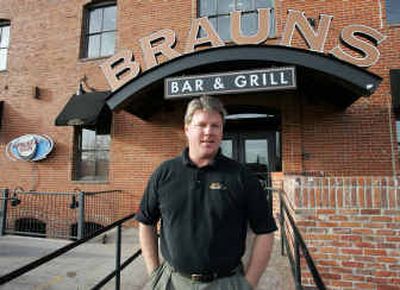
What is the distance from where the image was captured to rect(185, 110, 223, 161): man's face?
5.45ft

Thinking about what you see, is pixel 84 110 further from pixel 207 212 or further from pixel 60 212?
pixel 207 212

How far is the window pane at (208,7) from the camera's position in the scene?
8.16 meters

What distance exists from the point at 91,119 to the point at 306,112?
17.3ft

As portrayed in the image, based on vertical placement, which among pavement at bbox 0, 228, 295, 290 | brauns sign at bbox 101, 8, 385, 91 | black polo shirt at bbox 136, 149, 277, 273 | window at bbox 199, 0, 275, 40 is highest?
window at bbox 199, 0, 275, 40

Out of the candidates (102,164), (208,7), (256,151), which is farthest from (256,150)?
(102,164)

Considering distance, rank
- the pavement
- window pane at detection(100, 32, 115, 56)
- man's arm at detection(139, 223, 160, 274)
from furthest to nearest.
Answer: window pane at detection(100, 32, 115, 56)
the pavement
man's arm at detection(139, 223, 160, 274)

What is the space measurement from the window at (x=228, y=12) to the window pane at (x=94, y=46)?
11.0 ft

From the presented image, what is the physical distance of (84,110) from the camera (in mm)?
→ 7719

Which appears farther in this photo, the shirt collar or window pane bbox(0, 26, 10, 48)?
window pane bbox(0, 26, 10, 48)

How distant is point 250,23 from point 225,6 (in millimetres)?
913

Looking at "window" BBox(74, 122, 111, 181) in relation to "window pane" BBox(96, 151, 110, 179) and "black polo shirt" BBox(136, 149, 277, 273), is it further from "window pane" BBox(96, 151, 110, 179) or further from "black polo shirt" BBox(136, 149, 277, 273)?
"black polo shirt" BBox(136, 149, 277, 273)

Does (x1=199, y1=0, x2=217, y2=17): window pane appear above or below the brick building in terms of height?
above

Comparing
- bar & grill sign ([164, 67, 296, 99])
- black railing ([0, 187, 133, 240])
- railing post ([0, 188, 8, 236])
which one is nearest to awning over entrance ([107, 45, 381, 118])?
bar & grill sign ([164, 67, 296, 99])

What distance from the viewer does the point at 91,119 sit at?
7.44 m
